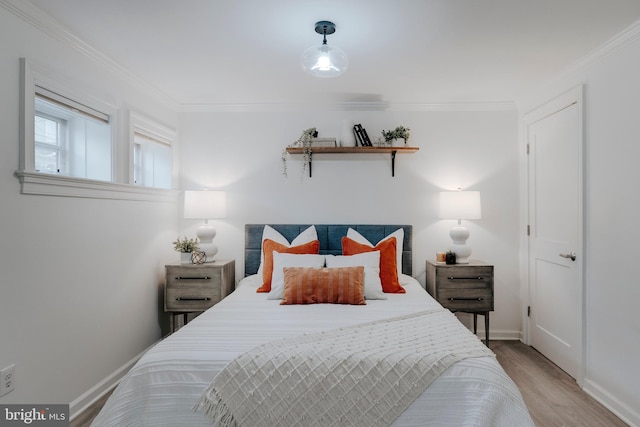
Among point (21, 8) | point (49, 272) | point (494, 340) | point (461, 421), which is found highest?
point (21, 8)

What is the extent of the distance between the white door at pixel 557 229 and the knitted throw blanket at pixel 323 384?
5.43 feet

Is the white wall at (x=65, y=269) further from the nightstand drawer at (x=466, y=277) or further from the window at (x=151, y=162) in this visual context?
the nightstand drawer at (x=466, y=277)

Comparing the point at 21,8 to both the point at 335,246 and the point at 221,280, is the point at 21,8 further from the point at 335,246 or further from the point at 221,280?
the point at 335,246

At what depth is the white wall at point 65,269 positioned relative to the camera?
1.92 metres

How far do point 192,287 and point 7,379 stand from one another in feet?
4.99

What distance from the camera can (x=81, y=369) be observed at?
2.41 meters

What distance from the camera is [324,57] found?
217 centimetres

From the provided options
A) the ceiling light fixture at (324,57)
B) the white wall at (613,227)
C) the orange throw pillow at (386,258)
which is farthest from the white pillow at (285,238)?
the white wall at (613,227)

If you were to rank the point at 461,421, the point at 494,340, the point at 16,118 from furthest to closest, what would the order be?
1. the point at 494,340
2. the point at 16,118
3. the point at 461,421

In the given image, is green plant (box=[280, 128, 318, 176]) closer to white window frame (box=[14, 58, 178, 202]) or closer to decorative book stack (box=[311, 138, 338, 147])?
decorative book stack (box=[311, 138, 338, 147])

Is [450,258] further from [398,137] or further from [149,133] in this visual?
[149,133]

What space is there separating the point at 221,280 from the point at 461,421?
236 centimetres

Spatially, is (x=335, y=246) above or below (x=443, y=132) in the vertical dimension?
below

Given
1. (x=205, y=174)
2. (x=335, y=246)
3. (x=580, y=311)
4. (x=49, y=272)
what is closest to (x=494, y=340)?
(x=580, y=311)
